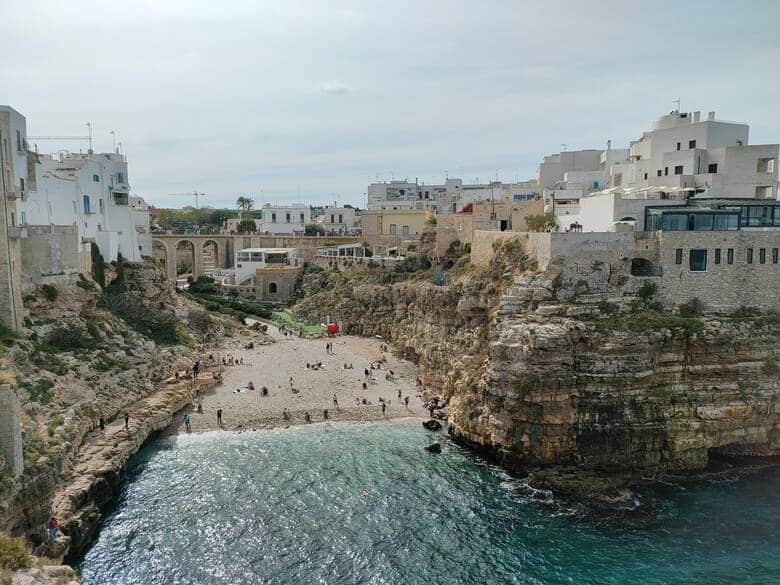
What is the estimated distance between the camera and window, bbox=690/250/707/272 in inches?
1356

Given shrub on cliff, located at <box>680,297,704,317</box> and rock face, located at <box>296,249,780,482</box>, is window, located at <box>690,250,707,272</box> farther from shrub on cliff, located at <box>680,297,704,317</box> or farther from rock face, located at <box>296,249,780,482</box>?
rock face, located at <box>296,249,780,482</box>

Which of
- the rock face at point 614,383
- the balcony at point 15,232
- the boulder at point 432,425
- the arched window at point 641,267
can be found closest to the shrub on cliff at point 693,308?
the rock face at point 614,383

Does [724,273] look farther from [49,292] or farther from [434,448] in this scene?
[49,292]

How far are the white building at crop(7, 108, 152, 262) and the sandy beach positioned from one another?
13465 mm

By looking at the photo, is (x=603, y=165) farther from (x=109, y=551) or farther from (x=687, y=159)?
(x=109, y=551)

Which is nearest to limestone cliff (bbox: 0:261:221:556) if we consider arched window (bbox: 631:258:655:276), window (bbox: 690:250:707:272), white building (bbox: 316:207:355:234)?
arched window (bbox: 631:258:655:276)

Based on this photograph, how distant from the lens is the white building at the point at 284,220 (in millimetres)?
93250

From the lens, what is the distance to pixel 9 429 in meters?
22.4

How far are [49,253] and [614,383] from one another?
3487cm

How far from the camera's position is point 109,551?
24.4 meters

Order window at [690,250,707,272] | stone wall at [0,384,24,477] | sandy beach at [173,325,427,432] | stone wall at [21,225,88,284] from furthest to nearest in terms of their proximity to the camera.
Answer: sandy beach at [173,325,427,432]
stone wall at [21,225,88,284]
window at [690,250,707,272]
stone wall at [0,384,24,477]

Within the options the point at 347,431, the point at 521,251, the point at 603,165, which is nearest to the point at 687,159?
the point at 521,251

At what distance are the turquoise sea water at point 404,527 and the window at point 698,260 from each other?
1131 centimetres

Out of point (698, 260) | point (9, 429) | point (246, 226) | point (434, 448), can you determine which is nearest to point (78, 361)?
point (9, 429)
